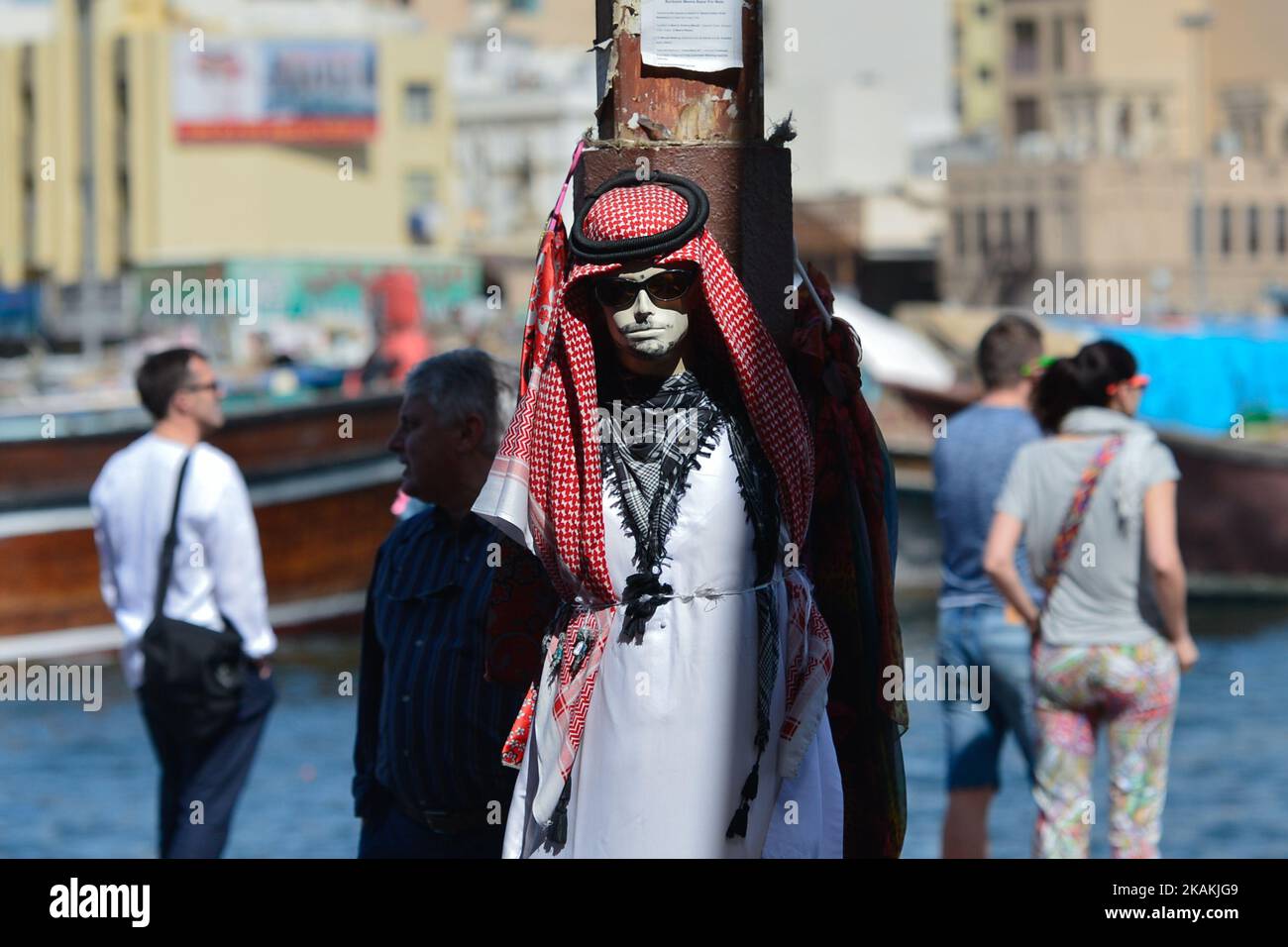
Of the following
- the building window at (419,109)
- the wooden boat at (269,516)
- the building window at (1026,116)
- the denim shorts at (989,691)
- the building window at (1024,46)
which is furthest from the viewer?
the building window at (1026,116)

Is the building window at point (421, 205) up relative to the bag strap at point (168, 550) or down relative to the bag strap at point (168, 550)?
up

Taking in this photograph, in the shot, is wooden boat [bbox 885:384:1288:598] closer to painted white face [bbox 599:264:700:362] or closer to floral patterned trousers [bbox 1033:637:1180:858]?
floral patterned trousers [bbox 1033:637:1180:858]

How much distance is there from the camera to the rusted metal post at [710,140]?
444cm

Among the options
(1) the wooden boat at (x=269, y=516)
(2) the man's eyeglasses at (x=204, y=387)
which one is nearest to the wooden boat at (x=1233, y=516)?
(1) the wooden boat at (x=269, y=516)

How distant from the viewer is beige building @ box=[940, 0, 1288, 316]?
263 feet

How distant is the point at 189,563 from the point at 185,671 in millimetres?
354

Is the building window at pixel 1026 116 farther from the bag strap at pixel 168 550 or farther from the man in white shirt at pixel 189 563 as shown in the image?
the bag strap at pixel 168 550

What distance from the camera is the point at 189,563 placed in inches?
295

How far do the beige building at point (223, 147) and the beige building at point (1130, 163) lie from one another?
22647mm

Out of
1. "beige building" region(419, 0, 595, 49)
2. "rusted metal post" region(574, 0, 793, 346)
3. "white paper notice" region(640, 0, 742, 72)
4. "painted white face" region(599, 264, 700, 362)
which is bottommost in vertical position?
"painted white face" region(599, 264, 700, 362)

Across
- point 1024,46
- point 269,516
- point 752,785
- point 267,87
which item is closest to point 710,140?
point 752,785

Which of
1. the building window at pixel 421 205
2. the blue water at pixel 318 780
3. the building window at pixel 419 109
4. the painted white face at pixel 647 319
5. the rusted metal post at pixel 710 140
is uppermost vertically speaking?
the building window at pixel 419 109

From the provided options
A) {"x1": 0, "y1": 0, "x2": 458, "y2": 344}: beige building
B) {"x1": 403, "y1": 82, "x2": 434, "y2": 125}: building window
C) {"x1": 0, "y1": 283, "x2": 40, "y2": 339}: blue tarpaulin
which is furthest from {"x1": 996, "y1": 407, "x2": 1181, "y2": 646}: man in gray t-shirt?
{"x1": 403, "y1": 82, "x2": 434, "y2": 125}: building window
